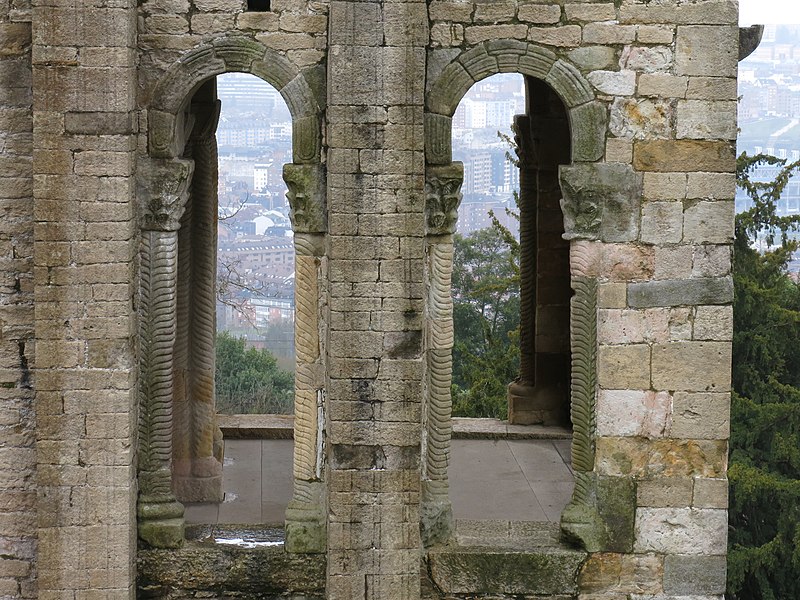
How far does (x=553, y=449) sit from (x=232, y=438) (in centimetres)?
275

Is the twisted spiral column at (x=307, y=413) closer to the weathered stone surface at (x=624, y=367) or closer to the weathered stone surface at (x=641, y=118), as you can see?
the weathered stone surface at (x=624, y=367)

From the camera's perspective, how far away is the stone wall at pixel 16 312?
11.6 meters

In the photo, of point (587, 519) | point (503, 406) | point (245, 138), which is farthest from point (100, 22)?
point (245, 138)

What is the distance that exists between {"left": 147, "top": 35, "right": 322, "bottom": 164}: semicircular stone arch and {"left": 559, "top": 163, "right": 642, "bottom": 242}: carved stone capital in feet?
5.56

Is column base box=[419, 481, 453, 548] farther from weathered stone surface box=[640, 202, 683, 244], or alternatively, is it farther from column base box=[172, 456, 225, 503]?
weathered stone surface box=[640, 202, 683, 244]

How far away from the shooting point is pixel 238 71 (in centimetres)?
1148

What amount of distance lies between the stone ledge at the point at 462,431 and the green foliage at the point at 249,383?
11356 mm

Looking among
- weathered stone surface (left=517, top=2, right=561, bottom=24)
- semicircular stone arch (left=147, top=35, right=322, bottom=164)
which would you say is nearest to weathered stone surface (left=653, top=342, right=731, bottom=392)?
weathered stone surface (left=517, top=2, right=561, bottom=24)

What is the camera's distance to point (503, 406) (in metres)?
23.5

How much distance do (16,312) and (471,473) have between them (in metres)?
4.03

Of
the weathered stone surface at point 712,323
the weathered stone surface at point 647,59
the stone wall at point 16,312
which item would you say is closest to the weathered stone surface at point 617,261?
the weathered stone surface at point 712,323

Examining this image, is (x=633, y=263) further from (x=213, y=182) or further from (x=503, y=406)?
(x=503, y=406)

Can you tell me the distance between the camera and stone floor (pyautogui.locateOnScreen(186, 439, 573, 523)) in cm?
1291

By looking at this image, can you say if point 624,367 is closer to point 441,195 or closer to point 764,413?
point 441,195
